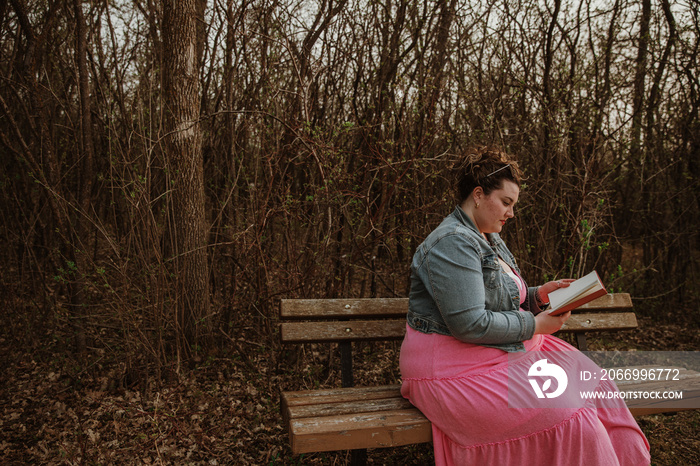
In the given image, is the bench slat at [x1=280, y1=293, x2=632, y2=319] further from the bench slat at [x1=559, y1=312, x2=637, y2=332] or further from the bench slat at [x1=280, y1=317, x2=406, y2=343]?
the bench slat at [x1=559, y1=312, x2=637, y2=332]

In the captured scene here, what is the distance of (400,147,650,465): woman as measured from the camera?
6.84 ft

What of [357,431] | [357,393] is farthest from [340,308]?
[357,431]

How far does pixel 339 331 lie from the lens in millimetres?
2973

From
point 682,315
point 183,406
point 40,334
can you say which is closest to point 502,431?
point 183,406

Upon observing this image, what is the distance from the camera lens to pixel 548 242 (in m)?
5.20

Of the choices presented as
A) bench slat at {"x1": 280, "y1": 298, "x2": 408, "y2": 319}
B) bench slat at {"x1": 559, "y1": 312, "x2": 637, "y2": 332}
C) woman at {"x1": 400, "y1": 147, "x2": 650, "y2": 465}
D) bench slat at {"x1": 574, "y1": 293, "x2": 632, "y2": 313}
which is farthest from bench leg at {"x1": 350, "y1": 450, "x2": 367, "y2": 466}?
bench slat at {"x1": 574, "y1": 293, "x2": 632, "y2": 313}

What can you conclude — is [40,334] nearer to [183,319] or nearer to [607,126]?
[183,319]

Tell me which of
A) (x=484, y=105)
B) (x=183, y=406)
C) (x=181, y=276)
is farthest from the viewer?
(x=484, y=105)

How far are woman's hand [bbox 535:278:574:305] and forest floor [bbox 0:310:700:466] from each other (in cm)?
123

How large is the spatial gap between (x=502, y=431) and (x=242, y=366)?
2.66 meters

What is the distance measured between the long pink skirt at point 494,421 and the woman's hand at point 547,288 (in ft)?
1.99

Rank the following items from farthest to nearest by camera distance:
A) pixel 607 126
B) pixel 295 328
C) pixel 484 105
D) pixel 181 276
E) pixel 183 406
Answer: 1. pixel 607 126
2. pixel 484 105
3. pixel 181 276
4. pixel 183 406
5. pixel 295 328

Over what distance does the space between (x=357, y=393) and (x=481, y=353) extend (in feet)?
2.36

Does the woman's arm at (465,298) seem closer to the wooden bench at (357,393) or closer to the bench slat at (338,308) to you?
the wooden bench at (357,393)
